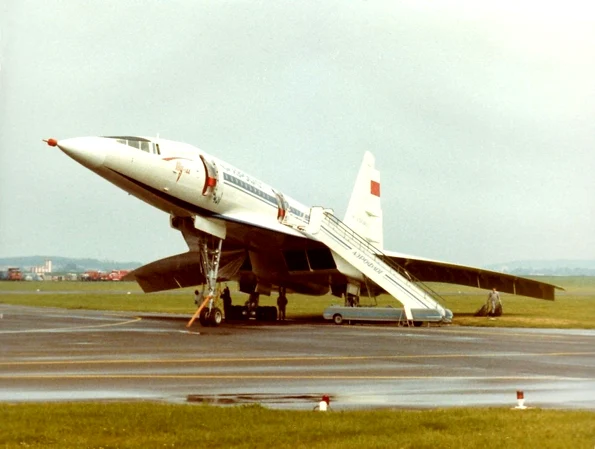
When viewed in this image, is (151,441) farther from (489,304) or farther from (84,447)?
(489,304)

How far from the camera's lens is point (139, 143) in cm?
2953

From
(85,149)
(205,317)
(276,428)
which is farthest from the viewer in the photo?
(205,317)

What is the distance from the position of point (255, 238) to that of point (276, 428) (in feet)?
82.3

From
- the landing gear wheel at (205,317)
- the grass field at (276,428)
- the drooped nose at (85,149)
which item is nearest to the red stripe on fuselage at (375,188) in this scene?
the landing gear wheel at (205,317)

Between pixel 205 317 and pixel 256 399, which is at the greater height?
pixel 205 317

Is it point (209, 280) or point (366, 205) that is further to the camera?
point (366, 205)

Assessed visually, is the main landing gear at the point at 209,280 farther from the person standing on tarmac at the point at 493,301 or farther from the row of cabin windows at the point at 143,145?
the person standing on tarmac at the point at 493,301

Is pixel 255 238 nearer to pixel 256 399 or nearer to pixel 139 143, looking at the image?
pixel 139 143

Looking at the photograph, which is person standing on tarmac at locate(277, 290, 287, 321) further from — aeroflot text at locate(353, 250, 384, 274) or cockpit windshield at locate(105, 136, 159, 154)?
cockpit windshield at locate(105, 136, 159, 154)

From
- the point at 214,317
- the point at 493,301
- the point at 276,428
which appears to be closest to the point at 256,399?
the point at 276,428

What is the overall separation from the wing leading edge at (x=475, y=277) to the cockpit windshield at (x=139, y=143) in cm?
1534

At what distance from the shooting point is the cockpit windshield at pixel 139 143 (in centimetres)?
2922

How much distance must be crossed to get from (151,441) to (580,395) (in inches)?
267

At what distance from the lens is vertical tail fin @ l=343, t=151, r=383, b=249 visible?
1754 inches
